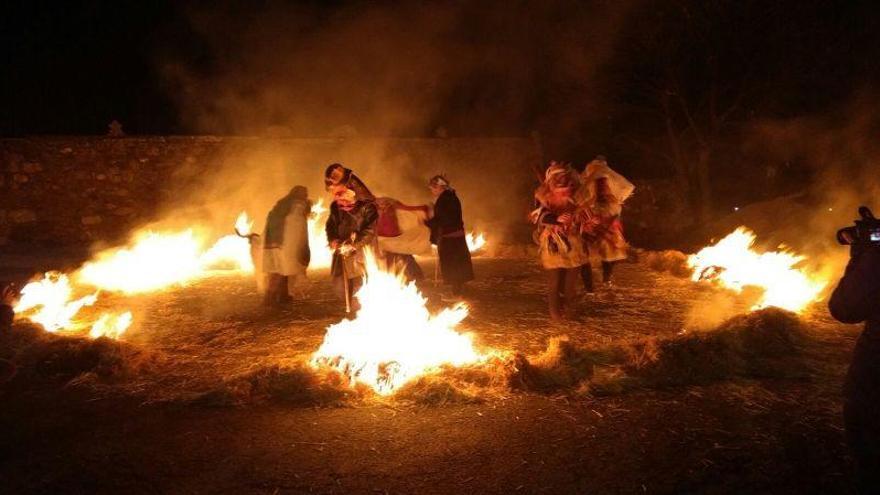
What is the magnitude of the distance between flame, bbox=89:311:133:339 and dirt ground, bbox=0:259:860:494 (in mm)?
988

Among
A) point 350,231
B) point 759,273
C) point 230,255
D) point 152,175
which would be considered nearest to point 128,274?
point 230,255

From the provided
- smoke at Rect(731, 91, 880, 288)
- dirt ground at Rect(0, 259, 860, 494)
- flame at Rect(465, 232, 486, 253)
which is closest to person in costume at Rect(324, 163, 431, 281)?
dirt ground at Rect(0, 259, 860, 494)

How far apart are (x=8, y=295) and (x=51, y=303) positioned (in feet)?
9.00

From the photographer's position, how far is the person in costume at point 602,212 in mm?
7918

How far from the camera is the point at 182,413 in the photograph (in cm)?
458

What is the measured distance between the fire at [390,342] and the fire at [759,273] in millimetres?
3825

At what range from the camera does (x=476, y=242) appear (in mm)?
12422

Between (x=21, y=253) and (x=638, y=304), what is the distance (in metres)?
11.6

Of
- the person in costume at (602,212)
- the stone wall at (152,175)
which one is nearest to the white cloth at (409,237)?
the person in costume at (602,212)

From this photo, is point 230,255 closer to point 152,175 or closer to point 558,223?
point 152,175

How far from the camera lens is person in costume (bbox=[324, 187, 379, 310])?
6609 millimetres

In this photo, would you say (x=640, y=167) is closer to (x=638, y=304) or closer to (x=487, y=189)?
(x=487, y=189)

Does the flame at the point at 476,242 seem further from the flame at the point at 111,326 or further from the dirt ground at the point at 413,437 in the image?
the flame at the point at 111,326

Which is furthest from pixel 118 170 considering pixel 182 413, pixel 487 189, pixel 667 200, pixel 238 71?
pixel 667 200
